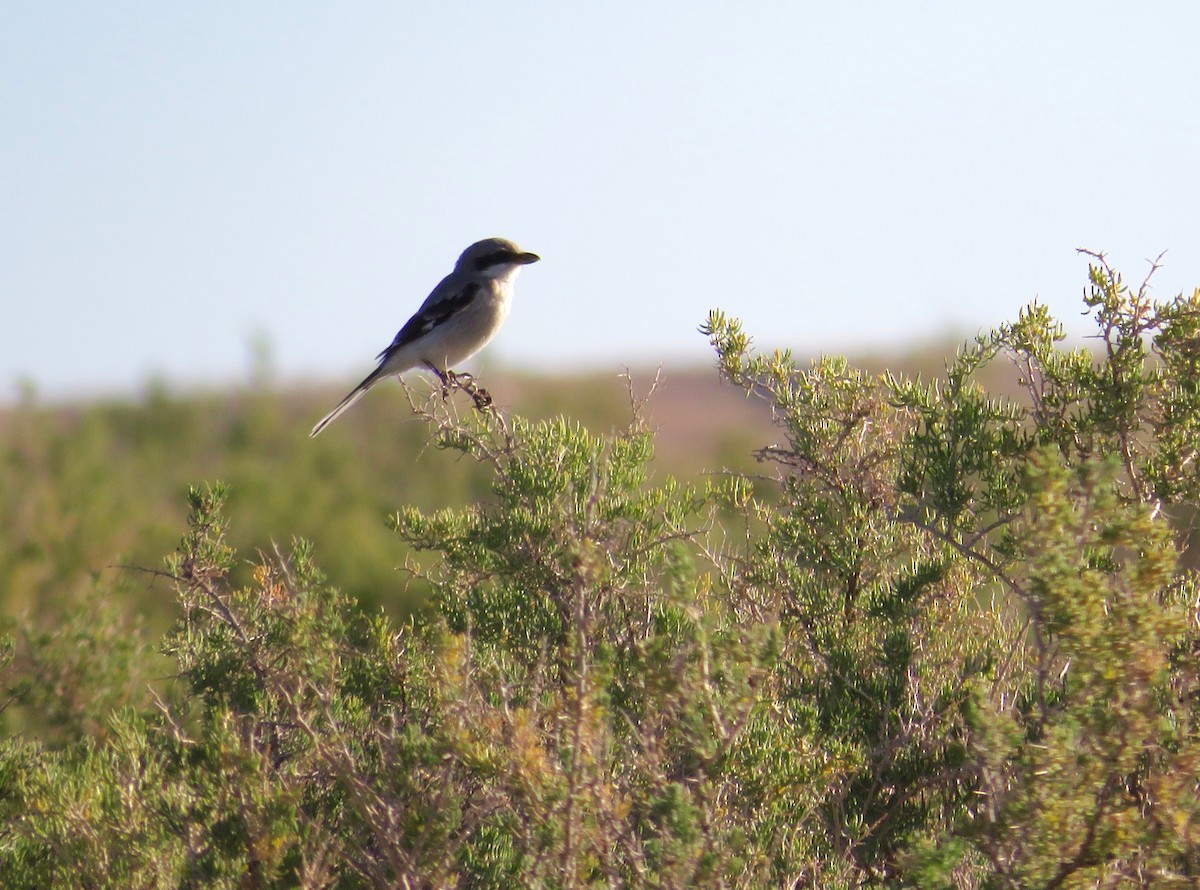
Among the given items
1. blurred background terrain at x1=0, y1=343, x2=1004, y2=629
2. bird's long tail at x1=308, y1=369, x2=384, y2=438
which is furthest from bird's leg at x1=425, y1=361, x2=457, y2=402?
bird's long tail at x1=308, y1=369, x2=384, y2=438

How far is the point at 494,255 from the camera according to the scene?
8.40 metres

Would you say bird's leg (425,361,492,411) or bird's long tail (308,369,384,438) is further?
bird's long tail (308,369,384,438)

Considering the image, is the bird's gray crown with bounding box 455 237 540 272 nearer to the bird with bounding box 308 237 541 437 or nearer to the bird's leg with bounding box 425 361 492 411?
the bird with bounding box 308 237 541 437

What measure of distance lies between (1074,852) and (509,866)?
4.60 feet

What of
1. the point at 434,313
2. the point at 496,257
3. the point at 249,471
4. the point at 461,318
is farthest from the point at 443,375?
the point at 249,471

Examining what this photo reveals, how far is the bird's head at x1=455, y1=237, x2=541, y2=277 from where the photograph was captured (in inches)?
328

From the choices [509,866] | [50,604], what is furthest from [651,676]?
[50,604]

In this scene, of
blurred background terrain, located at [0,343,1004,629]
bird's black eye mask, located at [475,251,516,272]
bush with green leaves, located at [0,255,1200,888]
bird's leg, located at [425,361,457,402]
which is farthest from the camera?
blurred background terrain, located at [0,343,1004,629]

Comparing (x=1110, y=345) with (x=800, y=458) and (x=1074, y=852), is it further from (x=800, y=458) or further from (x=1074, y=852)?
(x=1074, y=852)

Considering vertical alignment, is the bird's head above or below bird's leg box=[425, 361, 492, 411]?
above

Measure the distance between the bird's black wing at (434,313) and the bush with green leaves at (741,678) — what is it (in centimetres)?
353

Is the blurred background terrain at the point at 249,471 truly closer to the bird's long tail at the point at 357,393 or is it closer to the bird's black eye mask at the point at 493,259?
the bird's long tail at the point at 357,393

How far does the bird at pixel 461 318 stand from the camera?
8195mm

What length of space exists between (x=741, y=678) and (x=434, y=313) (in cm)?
604
